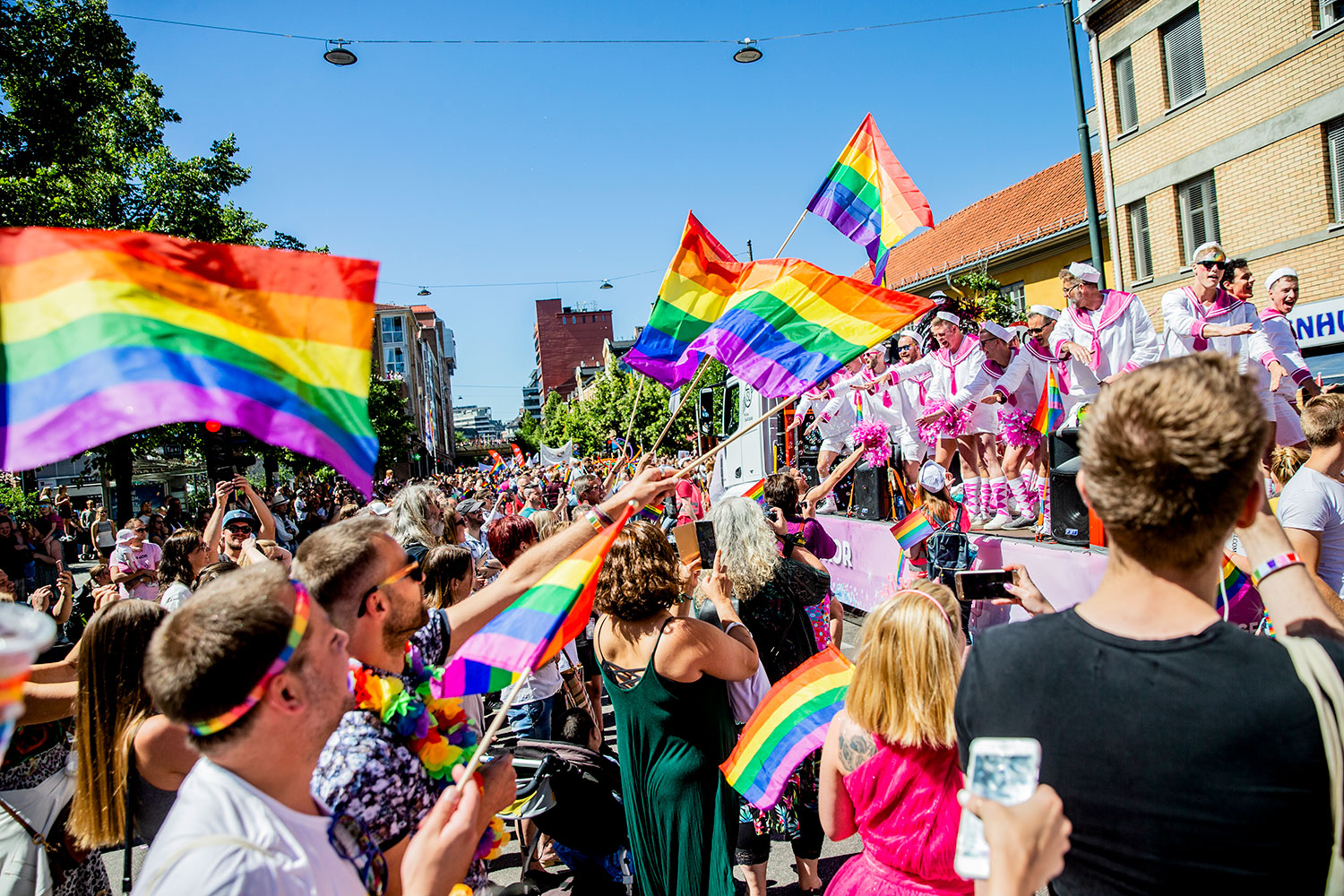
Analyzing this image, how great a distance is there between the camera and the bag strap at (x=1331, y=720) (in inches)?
50.7

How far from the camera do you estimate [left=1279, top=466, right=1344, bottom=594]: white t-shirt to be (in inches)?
154

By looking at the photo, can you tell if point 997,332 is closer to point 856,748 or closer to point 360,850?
point 856,748


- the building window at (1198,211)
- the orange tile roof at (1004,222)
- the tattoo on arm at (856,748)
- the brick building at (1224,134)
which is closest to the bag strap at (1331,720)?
the tattoo on arm at (856,748)

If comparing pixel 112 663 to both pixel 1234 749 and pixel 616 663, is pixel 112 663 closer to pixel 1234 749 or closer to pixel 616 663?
pixel 616 663

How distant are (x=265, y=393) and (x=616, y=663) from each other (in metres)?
1.72

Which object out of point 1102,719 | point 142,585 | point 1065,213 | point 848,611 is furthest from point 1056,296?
point 1102,719

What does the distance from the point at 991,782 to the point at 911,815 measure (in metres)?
1.18

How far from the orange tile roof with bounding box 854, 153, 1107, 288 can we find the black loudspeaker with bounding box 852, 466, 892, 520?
13538mm

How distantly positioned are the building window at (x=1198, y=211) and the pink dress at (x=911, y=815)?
57.8 feet

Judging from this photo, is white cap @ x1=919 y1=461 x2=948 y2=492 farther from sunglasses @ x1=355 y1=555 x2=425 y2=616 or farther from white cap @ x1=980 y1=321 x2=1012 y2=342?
sunglasses @ x1=355 y1=555 x2=425 y2=616

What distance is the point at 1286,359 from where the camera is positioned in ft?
20.7

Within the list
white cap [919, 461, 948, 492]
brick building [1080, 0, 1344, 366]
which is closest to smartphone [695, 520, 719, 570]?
white cap [919, 461, 948, 492]

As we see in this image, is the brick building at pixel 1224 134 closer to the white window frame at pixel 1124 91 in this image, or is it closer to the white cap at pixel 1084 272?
the white window frame at pixel 1124 91

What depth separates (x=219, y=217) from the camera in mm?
20000
